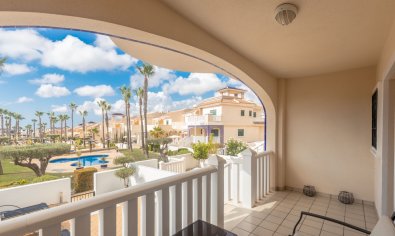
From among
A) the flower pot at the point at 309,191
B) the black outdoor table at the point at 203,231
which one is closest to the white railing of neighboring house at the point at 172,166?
the flower pot at the point at 309,191

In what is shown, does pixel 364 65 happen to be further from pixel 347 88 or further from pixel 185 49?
pixel 185 49

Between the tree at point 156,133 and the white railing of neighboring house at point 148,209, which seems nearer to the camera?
the white railing of neighboring house at point 148,209

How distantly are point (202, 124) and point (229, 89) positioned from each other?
14.3 feet

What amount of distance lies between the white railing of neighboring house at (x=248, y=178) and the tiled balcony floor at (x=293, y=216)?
0.17 metres

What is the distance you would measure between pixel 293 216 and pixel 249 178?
78 cm

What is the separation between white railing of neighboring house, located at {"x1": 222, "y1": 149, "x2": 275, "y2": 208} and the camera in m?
3.16

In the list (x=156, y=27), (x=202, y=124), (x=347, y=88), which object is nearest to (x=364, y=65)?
(x=347, y=88)

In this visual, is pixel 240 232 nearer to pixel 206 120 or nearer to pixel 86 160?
pixel 86 160

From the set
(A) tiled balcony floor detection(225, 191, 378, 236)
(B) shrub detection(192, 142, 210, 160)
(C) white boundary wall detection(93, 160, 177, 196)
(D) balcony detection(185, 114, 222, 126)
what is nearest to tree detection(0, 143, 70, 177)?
(C) white boundary wall detection(93, 160, 177, 196)

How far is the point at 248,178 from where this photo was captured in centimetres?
317

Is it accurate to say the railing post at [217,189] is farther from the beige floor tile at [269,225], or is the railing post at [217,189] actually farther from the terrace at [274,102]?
the beige floor tile at [269,225]

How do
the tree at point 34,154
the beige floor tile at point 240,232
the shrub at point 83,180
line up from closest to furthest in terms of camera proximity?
the beige floor tile at point 240,232 < the tree at point 34,154 < the shrub at point 83,180

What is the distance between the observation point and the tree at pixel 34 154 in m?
5.08

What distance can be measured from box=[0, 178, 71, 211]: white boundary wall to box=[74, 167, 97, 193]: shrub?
4.13 feet
